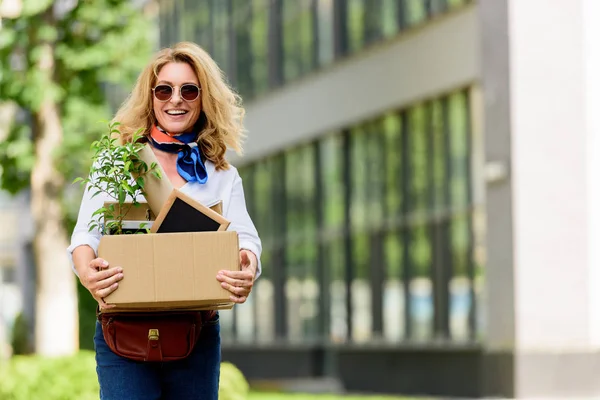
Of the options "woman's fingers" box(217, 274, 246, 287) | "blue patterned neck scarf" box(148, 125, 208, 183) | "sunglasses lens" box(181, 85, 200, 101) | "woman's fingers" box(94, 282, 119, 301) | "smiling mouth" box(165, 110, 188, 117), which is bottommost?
"woman's fingers" box(94, 282, 119, 301)

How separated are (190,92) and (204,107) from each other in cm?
7

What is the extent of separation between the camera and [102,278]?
13.7 feet

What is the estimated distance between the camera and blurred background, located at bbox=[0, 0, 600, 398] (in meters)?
17.7

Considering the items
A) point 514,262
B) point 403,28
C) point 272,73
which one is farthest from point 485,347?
point 272,73

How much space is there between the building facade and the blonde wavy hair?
14.3 meters

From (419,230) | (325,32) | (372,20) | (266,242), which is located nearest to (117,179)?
(419,230)

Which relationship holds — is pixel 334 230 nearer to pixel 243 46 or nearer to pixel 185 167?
pixel 243 46

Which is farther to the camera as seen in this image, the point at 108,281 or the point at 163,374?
the point at 163,374

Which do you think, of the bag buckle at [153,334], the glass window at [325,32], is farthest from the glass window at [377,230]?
the bag buckle at [153,334]

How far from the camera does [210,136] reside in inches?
179

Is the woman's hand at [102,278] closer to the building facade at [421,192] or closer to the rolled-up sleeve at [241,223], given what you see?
the rolled-up sleeve at [241,223]

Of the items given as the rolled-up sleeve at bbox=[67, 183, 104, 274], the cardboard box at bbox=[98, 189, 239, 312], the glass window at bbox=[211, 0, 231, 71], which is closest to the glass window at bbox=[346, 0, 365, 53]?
the glass window at bbox=[211, 0, 231, 71]

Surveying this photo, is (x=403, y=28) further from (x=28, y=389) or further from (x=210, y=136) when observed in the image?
(x=210, y=136)

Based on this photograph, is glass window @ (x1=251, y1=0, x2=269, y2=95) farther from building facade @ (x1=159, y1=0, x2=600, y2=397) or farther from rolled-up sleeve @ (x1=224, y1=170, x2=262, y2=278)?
rolled-up sleeve @ (x1=224, y1=170, x2=262, y2=278)
